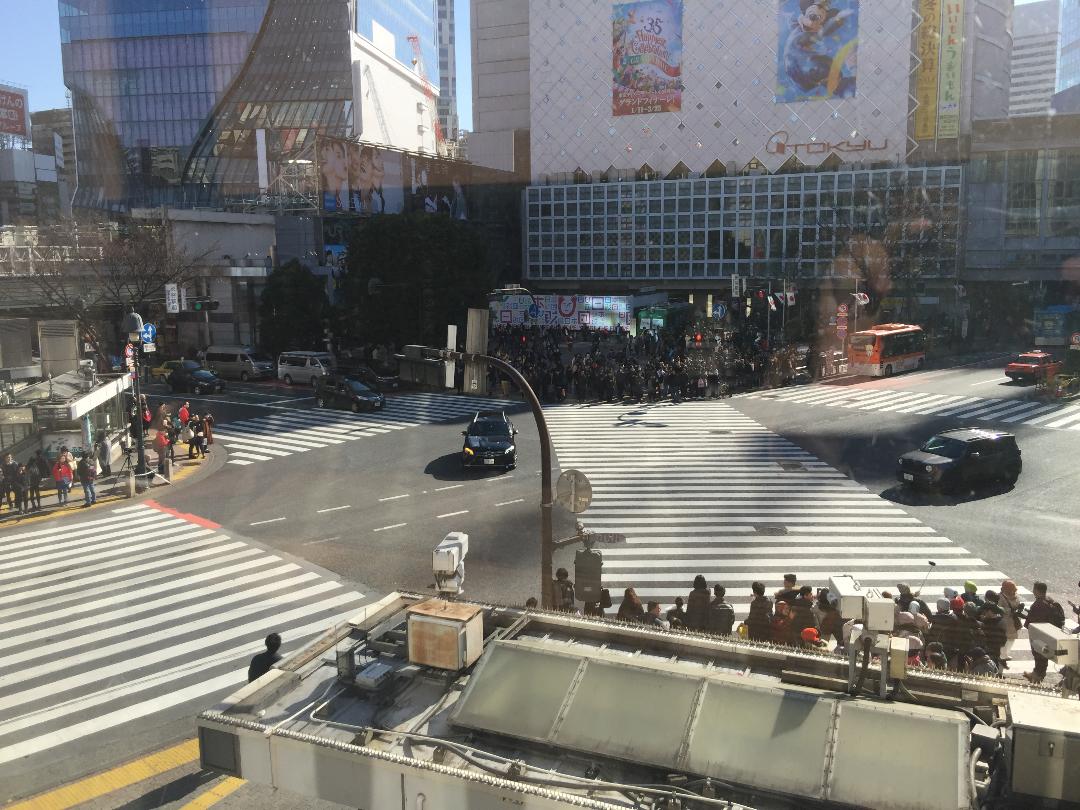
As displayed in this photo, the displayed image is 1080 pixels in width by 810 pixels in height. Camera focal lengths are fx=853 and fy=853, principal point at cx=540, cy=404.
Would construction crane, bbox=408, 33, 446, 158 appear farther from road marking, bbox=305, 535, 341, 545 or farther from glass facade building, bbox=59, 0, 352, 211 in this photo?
road marking, bbox=305, 535, 341, 545

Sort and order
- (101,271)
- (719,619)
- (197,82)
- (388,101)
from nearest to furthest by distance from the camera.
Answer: (719,619)
(101,271)
(197,82)
(388,101)

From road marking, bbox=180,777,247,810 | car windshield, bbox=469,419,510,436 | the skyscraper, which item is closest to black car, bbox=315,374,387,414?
car windshield, bbox=469,419,510,436

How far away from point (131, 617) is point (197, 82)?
8613 centimetres

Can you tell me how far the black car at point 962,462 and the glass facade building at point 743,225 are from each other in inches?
1644

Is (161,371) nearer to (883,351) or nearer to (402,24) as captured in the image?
(883,351)

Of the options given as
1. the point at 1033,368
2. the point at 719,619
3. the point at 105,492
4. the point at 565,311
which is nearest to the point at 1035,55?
the point at 565,311

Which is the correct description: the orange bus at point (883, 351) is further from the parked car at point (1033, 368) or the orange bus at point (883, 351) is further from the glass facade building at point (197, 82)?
the glass facade building at point (197, 82)

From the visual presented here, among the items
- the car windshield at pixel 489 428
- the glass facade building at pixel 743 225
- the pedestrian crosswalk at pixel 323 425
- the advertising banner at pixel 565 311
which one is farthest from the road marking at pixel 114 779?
the glass facade building at pixel 743 225

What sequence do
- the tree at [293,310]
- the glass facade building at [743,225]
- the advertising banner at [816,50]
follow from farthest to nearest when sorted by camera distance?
1. the advertising banner at [816,50]
2. the glass facade building at [743,225]
3. the tree at [293,310]

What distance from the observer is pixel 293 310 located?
48750 millimetres

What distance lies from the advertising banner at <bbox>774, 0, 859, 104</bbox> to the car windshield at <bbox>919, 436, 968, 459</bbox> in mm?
58161

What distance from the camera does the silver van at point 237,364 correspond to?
151 feet

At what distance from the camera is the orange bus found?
141 ft

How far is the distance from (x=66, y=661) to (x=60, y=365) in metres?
19.0
